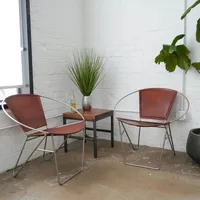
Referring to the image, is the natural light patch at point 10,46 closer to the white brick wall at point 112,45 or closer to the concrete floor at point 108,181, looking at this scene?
the white brick wall at point 112,45

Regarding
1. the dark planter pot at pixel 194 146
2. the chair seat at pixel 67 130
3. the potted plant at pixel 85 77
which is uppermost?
the potted plant at pixel 85 77

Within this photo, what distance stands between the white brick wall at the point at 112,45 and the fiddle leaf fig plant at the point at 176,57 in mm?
190

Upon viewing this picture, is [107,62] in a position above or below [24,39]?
below

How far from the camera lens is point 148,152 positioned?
10.4 feet

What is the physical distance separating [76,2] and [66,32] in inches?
20.1

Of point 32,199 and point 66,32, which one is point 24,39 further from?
point 32,199

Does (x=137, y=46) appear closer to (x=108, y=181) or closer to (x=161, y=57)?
(x=161, y=57)

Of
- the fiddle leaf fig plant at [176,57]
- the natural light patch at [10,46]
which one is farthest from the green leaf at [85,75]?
the fiddle leaf fig plant at [176,57]

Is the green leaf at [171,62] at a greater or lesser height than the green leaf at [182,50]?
lesser

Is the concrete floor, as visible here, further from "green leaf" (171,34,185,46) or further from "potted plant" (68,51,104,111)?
"green leaf" (171,34,185,46)

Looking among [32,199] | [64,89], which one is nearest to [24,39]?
[64,89]

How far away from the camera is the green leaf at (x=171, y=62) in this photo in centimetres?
288

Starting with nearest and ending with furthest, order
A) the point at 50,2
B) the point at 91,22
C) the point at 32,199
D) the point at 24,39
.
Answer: the point at 32,199 → the point at 24,39 → the point at 50,2 → the point at 91,22

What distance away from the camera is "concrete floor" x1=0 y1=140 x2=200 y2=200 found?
2.07 meters
